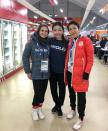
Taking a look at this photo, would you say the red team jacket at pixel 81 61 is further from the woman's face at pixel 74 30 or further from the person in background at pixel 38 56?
the person in background at pixel 38 56

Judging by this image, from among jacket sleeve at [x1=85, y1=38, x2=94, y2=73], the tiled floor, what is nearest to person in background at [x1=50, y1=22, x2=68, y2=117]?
jacket sleeve at [x1=85, y1=38, x2=94, y2=73]

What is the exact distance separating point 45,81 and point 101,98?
1870 millimetres

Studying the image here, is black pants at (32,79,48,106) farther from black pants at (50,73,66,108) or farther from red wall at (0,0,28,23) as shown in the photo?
red wall at (0,0,28,23)

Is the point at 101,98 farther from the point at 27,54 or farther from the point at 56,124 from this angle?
the point at 27,54

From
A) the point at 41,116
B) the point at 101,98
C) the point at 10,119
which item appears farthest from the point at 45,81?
the point at 101,98

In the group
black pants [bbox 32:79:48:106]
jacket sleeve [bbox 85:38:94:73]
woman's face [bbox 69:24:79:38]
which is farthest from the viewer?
black pants [bbox 32:79:48:106]

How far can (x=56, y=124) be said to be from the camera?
405 centimetres

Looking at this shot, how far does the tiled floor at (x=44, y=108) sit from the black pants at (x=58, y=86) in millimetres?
300

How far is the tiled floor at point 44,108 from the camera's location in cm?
397

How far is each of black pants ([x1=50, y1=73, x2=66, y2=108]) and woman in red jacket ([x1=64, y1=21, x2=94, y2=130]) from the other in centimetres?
29

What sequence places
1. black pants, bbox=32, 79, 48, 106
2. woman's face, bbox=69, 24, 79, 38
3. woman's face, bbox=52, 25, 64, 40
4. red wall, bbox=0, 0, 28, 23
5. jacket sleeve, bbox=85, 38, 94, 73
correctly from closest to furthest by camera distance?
1. jacket sleeve, bbox=85, 38, 94, 73
2. woman's face, bbox=69, 24, 79, 38
3. woman's face, bbox=52, 25, 64, 40
4. black pants, bbox=32, 79, 48, 106
5. red wall, bbox=0, 0, 28, 23

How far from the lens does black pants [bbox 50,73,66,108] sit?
4.23m

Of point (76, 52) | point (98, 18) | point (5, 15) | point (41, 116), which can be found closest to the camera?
point (76, 52)

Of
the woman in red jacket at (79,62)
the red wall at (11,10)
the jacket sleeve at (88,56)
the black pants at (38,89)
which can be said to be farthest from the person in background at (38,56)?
the red wall at (11,10)
